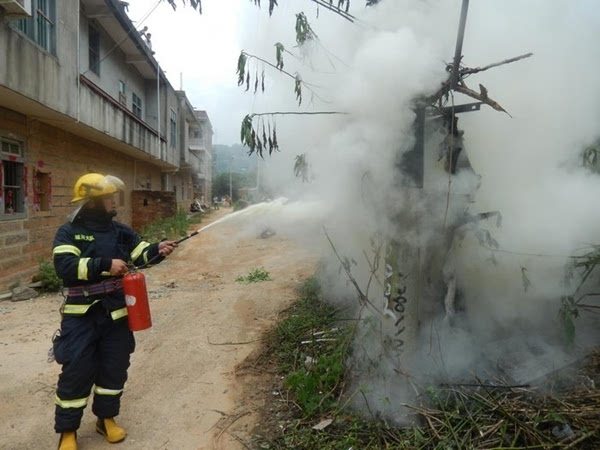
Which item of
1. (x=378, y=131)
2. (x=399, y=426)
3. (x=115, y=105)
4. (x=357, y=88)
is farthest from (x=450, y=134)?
(x=115, y=105)

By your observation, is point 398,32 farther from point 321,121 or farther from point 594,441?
point 594,441

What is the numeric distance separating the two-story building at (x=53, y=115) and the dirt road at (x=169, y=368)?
1921 mm

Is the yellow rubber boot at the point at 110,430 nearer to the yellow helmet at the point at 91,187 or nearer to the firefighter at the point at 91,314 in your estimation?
the firefighter at the point at 91,314

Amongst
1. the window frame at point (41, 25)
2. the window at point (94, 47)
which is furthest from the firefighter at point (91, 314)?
the window at point (94, 47)

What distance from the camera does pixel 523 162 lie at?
4324 mm

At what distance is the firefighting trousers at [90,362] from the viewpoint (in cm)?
266

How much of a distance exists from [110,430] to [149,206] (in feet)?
43.8

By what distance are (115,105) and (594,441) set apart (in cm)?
1147

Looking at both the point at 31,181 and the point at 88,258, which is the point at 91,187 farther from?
the point at 31,181

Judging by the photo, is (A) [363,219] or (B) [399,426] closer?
(B) [399,426]

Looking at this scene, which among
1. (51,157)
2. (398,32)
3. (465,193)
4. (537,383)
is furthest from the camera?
(51,157)

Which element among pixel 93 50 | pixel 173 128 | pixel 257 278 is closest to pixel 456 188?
pixel 257 278

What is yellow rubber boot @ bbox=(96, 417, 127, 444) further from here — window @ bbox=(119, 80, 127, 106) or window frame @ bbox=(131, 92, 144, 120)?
window frame @ bbox=(131, 92, 144, 120)

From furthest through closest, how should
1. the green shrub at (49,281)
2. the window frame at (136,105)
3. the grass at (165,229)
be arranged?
the window frame at (136,105) < the grass at (165,229) < the green shrub at (49,281)
